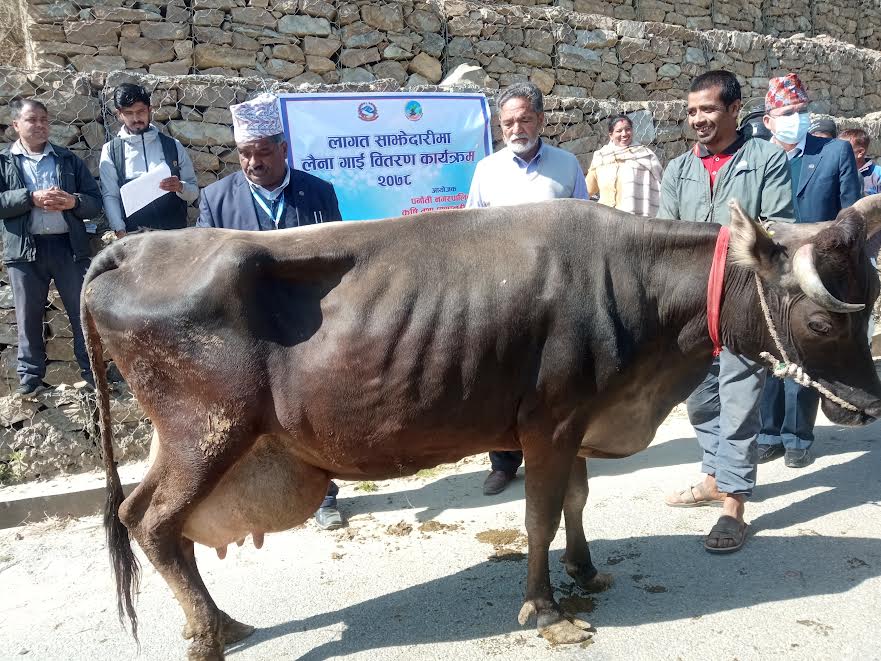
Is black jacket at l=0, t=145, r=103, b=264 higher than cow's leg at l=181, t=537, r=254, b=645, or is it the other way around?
black jacket at l=0, t=145, r=103, b=264

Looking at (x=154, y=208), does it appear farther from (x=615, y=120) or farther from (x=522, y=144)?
(x=615, y=120)

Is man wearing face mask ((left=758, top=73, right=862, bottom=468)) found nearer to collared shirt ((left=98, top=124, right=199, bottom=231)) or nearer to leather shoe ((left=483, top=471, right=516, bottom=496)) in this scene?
leather shoe ((left=483, top=471, right=516, bottom=496))

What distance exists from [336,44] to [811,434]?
6.48m

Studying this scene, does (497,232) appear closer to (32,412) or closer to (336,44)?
(32,412)

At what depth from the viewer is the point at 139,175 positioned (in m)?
5.41

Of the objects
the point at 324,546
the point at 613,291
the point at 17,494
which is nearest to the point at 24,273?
the point at 17,494

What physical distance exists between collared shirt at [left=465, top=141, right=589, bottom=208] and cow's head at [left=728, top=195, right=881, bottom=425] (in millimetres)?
1673

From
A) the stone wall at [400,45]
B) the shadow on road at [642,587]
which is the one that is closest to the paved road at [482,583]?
the shadow on road at [642,587]

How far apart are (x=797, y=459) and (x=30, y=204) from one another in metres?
5.40

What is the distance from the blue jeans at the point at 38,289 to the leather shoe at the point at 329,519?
2.35 metres

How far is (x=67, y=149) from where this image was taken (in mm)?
5277

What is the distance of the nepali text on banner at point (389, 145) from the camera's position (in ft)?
20.0

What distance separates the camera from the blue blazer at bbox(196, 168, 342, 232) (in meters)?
4.02

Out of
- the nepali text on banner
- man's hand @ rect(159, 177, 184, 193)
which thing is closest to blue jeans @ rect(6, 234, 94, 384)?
man's hand @ rect(159, 177, 184, 193)
